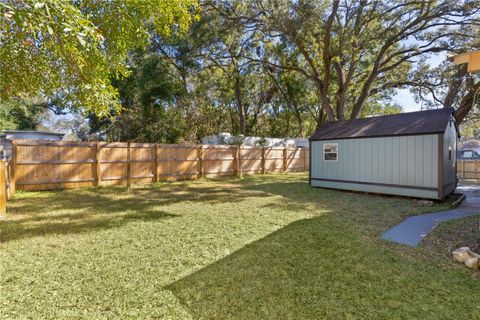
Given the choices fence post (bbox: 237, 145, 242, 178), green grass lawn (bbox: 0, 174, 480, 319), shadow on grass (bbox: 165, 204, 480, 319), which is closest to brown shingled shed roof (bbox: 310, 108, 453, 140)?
green grass lawn (bbox: 0, 174, 480, 319)

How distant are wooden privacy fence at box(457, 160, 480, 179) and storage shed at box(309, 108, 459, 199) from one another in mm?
5271

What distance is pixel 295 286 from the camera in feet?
8.59

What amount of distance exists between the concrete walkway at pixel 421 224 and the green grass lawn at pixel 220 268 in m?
0.22

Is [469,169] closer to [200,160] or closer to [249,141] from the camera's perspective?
[249,141]

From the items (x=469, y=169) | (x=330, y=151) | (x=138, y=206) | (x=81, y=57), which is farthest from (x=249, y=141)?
(x=81, y=57)

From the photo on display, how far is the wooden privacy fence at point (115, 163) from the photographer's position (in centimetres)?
722

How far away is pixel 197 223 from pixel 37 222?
287cm

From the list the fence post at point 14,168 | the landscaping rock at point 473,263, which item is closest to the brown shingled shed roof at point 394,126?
the landscaping rock at point 473,263

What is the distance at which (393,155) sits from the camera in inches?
300

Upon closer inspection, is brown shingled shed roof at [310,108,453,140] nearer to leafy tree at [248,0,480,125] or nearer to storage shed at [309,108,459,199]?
storage shed at [309,108,459,199]

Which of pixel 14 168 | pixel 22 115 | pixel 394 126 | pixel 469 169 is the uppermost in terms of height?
pixel 22 115

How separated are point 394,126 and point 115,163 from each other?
365 inches

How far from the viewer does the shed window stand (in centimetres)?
918

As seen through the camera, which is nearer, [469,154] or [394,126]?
[394,126]
